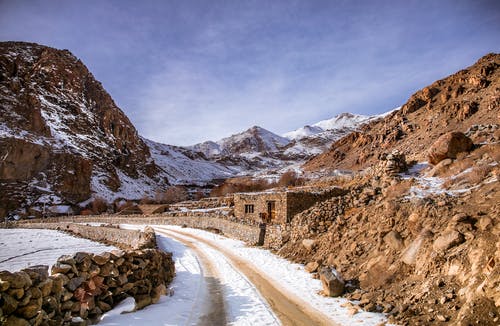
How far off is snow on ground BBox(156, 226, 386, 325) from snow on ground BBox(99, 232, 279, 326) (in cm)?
137

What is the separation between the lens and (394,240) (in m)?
11.1

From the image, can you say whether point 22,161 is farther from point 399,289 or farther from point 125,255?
point 399,289

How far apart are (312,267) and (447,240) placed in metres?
5.65

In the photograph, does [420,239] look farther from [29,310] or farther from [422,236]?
[29,310]

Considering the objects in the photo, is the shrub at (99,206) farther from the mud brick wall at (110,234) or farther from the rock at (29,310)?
the rock at (29,310)

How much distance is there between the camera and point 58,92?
108 metres

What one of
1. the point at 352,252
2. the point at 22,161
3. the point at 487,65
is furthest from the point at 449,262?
the point at 22,161

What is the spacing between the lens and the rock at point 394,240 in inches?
426

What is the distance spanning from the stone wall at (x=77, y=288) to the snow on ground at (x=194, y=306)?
1.26 feet

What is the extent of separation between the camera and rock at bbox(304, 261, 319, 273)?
1310 cm

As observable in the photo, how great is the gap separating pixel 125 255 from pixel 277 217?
1615 cm

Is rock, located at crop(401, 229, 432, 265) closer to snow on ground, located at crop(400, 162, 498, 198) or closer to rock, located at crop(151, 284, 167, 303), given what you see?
snow on ground, located at crop(400, 162, 498, 198)

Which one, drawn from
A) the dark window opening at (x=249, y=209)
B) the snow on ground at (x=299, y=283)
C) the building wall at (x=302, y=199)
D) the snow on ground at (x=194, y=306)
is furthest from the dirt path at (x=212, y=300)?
the dark window opening at (x=249, y=209)

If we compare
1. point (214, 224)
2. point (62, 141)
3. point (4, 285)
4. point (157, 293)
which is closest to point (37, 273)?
point (4, 285)
